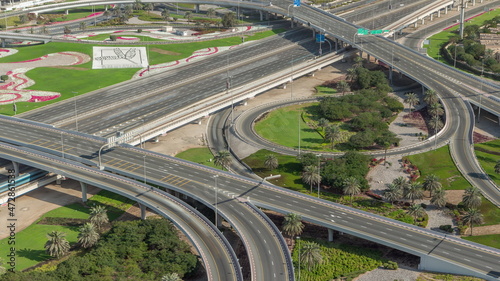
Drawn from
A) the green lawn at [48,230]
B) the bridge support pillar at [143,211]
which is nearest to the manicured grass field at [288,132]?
the green lawn at [48,230]

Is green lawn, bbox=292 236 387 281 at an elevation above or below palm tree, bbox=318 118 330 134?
below

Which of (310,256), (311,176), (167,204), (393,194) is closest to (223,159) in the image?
(311,176)

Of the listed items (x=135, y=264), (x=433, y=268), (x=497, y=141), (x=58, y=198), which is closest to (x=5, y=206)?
(x=58, y=198)

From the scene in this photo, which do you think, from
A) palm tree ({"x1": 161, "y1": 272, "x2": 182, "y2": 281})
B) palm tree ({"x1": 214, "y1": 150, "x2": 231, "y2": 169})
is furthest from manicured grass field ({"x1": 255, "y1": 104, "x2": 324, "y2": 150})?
palm tree ({"x1": 161, "y1": 272, "x2": 182, "y2": 281})

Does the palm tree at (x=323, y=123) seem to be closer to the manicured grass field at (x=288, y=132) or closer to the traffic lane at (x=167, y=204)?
the manicured grass field at (x=288, y=132)

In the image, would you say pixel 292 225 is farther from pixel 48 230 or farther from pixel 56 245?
pixel 48 230

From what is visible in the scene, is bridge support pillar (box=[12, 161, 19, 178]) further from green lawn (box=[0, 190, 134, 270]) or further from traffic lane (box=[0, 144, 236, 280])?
green lawn (box=[0, 190, 134, 270])
